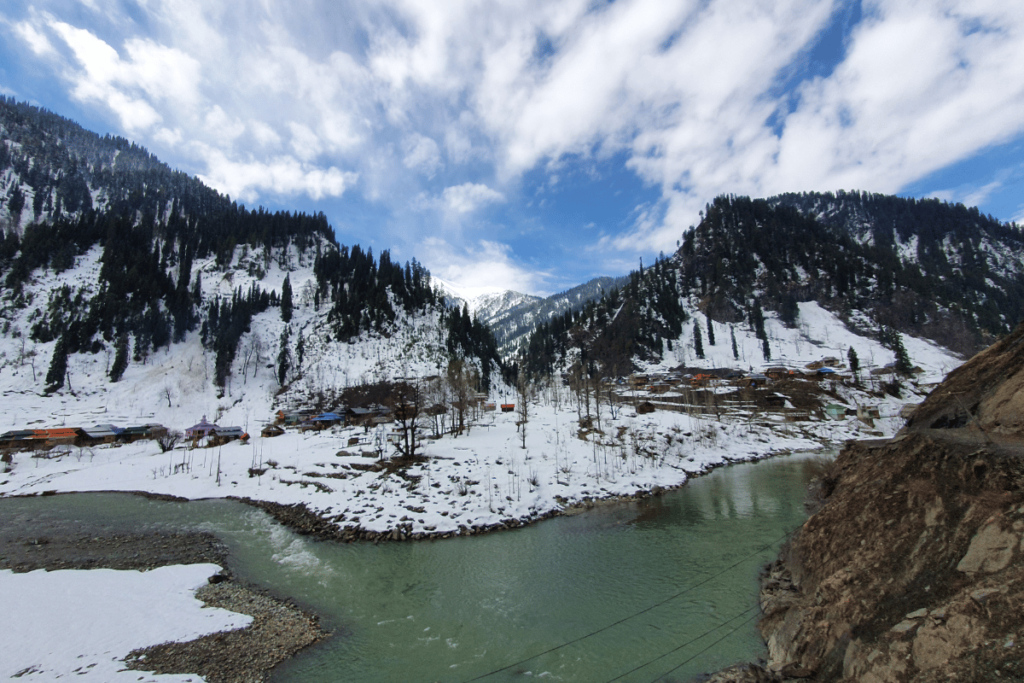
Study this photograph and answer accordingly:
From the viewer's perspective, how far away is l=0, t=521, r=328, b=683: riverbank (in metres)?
10.4

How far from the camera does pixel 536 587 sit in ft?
51.0

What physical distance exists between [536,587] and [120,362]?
9965cm

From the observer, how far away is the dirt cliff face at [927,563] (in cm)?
580

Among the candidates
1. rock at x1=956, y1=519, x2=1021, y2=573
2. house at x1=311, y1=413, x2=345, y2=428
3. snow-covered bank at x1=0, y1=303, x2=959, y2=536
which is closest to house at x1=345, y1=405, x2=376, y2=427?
house at x1=311, y1=413, x2=345, y2=428

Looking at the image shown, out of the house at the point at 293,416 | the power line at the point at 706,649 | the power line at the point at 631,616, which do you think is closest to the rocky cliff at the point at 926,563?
the power line at the point at 706,649

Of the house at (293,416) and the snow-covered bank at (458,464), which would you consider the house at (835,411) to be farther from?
the house at (293,416)

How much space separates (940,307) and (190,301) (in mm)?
216897

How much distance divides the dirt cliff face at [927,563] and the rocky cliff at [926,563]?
0.02 meters

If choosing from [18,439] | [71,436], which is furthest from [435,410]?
[18,439]

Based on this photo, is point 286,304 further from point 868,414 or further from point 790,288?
point 790,288

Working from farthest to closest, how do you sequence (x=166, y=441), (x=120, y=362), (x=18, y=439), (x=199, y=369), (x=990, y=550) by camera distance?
(x=199, y=369)
(x=120, y=362)
(x=166, y=441)
(x=18, y=439)
(x=990, y=550)

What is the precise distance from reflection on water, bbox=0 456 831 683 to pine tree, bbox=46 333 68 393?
64431 millimetres

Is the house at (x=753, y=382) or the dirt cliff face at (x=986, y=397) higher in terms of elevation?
the house at (x=753, y=382)

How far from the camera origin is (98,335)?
81812mm
